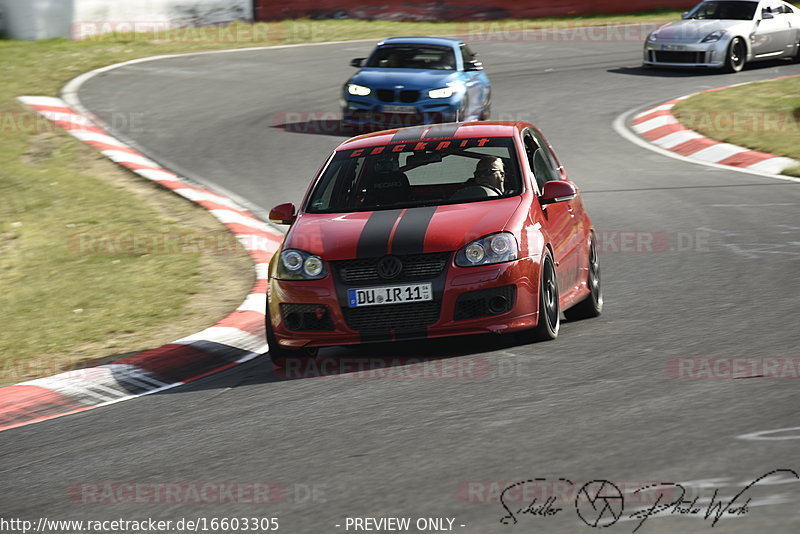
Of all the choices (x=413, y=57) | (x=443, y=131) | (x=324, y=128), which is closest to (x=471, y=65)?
(x=413, y=57)

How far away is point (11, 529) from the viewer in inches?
193

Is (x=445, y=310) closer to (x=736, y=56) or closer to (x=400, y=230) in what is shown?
(x=400, y=230)

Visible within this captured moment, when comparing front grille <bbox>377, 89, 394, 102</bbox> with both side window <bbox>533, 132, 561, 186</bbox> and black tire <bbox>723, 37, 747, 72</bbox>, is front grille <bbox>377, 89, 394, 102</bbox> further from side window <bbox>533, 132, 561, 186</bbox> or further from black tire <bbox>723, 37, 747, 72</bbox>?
side window <bbox>533, 132, 561, 186</bbox>

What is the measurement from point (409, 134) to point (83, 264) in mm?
3866

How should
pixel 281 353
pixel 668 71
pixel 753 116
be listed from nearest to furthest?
pixel 281 353
pixel 753 116
pixel 668 71

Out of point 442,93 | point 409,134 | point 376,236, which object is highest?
point 409,134

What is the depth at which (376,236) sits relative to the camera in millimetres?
7461

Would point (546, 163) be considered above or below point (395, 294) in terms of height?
above

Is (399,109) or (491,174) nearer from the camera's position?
(491,174)

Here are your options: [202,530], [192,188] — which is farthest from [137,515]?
[192,188]

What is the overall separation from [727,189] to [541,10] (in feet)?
60.3

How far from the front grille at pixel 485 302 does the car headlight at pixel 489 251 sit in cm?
18

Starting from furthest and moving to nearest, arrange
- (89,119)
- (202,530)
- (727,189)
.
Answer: (89,119), (727,189), (202,530)

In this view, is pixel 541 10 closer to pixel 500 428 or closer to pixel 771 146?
pixel 771 146
